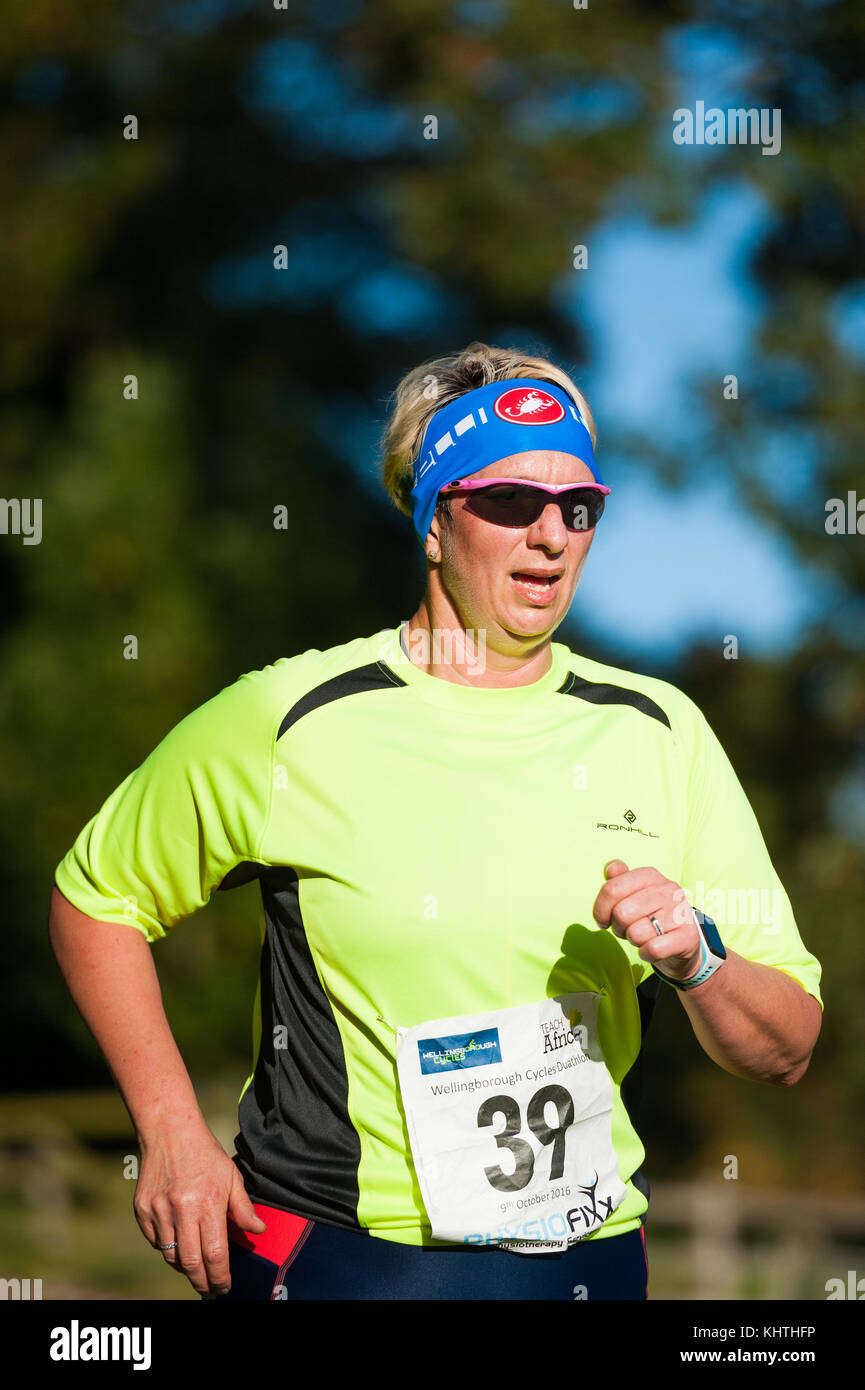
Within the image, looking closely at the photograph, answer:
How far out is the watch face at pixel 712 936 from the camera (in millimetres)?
2326

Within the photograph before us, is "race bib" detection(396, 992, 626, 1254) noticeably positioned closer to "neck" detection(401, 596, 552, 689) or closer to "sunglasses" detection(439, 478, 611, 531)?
"neck" detection(401, 596, 552, 689)

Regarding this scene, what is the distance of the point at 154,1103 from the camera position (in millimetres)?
2438

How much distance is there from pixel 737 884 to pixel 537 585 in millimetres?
612

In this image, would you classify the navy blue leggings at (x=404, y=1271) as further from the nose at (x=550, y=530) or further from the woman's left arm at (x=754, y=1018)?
the nose at (x=550, y=530)

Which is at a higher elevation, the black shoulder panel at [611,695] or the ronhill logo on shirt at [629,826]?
the black shoulder panel at [611,695]

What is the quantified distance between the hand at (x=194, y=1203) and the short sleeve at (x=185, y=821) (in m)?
0.37

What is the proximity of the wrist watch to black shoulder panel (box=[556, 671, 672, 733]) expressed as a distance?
18.0 inches

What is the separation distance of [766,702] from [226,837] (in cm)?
886

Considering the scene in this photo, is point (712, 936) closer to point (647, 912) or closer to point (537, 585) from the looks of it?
point (647, 912)
